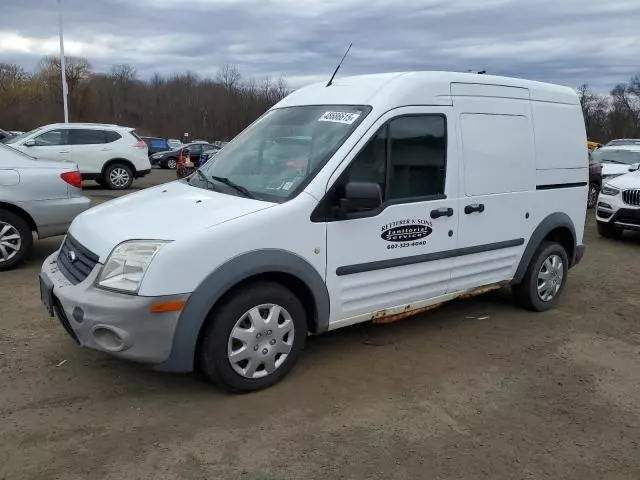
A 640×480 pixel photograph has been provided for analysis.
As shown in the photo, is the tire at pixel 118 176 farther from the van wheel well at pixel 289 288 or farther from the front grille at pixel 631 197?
the van wheel well at pixel 289 288

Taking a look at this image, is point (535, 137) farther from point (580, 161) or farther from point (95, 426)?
point (95, 426)

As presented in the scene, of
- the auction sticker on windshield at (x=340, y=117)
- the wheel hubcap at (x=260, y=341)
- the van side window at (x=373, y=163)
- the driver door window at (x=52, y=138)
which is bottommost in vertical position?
the wheel hubcap at (x=260, y=341)

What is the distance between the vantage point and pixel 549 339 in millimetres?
5039

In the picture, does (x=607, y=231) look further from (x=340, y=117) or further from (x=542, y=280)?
(x=340, y=117)

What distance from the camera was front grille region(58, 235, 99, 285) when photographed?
3.63m

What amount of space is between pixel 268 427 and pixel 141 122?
8322 centimetres

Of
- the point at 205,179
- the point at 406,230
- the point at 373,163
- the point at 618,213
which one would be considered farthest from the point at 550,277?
the point at 618,213

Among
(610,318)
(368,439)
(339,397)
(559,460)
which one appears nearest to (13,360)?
(339,397)

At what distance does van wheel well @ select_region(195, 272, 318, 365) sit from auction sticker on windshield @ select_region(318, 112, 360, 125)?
3.88ft

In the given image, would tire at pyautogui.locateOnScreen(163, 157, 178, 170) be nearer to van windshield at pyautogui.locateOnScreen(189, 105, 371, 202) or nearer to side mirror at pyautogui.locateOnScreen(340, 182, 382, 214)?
van windshield at pyautogui.locateOnScreen(189, 105, 371, 202)

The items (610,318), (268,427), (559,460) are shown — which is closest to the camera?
(559,460)

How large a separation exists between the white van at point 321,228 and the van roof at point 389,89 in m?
0.01

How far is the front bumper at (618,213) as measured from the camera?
9.52 meters

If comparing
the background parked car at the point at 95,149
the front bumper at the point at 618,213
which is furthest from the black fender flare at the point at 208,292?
the background parked car at the point at 95,149
